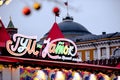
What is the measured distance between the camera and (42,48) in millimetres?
31641

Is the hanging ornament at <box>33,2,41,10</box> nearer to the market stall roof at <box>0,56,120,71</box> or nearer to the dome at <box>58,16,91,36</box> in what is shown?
the market stall roof at <box>0,56,120,71</box>

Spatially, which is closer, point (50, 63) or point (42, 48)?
point (50, 63)

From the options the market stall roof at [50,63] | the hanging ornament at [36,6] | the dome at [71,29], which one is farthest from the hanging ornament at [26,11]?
the dome at [71,29]

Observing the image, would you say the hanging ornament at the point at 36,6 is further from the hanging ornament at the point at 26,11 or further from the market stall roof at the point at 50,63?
the market stall roof at the point at 50,63

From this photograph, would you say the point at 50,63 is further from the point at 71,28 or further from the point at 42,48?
the point at 71,28

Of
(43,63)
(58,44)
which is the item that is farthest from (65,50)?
(43,63)

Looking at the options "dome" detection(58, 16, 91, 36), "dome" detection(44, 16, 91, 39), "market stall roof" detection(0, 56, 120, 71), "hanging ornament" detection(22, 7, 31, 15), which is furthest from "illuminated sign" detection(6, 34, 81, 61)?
"dome" detection(58, 16, 91, 36)

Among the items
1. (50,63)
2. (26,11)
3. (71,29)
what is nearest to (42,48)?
(50,63)

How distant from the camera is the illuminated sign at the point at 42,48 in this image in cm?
2919

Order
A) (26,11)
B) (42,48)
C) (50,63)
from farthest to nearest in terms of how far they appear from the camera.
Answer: (42,48) < (50,63) < (26,11)

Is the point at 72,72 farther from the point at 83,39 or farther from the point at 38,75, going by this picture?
the point at 83,39

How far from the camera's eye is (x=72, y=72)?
32812 mm

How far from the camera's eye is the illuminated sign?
29.2 meters

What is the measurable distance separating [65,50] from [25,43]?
15.2 feet
